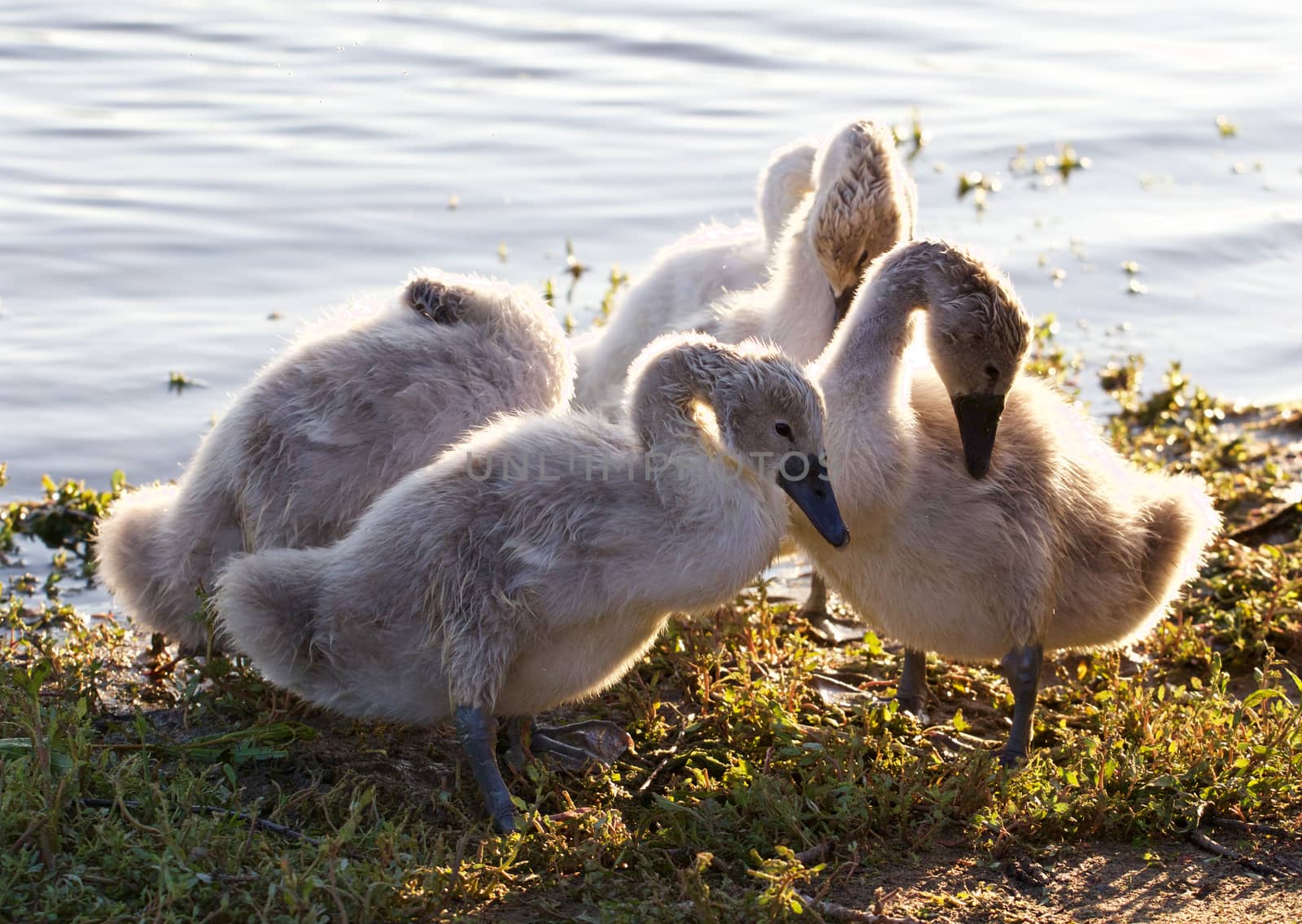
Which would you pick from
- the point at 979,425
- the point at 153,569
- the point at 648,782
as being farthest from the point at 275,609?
the point at 979,425

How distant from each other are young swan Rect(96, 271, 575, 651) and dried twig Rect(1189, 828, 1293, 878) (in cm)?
244

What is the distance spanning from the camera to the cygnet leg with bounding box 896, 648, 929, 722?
561cm

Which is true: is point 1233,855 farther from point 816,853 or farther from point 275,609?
point 275,609

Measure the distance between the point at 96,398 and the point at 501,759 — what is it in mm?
3976

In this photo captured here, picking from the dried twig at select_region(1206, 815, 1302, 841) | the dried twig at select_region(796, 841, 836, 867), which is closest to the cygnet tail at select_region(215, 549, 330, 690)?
the dried twig at select_region(796, 841, 836, 867)

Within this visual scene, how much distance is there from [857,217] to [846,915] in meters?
2.90

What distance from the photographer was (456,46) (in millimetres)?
13727

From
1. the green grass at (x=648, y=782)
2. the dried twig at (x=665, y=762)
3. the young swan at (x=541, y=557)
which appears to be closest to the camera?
the green grass at (x=648, y=782)

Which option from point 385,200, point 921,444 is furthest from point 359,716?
point 385,200

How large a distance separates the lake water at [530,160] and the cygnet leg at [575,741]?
3202mm

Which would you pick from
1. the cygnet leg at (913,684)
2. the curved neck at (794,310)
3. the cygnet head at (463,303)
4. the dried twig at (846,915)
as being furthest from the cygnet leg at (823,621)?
the dried twig at (846,915)

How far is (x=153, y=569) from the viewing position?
535 centimetres

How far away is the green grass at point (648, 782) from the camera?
3.95 meters

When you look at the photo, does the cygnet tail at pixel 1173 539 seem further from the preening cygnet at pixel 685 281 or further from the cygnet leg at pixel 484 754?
the cygnet leg at pixel 484 754
